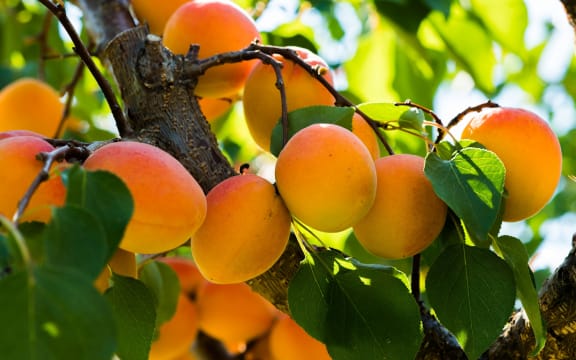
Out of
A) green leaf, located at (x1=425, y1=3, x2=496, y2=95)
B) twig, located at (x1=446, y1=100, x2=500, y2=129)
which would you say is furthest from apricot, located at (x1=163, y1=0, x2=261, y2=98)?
green leaf, located at (x1=425, y1=3, x2=496, y2=95)

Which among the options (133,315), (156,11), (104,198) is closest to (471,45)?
(156,11)

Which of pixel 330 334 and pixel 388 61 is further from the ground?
pixel 330 334

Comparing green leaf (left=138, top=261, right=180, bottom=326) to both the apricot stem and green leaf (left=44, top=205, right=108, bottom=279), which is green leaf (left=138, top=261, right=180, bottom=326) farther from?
green leaf (left=44, top=205, right=108, bottom=279)

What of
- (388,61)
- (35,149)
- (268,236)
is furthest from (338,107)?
(388,61)

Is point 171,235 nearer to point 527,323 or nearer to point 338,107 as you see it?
point 338,107

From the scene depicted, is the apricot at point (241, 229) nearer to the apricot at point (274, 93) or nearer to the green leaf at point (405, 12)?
the apricot at point (274, 93)

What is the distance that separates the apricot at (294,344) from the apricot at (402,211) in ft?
0.93

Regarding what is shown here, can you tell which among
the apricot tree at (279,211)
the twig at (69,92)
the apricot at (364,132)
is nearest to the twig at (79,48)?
the apricot tree at (279,211)

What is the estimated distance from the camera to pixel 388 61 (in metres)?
1.82

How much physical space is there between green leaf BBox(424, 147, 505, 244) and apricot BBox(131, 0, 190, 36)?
0.60 metres

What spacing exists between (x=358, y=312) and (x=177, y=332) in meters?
0.66

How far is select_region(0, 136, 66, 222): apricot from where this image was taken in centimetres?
69

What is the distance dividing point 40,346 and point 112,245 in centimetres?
10

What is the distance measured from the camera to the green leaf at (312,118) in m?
0.85
